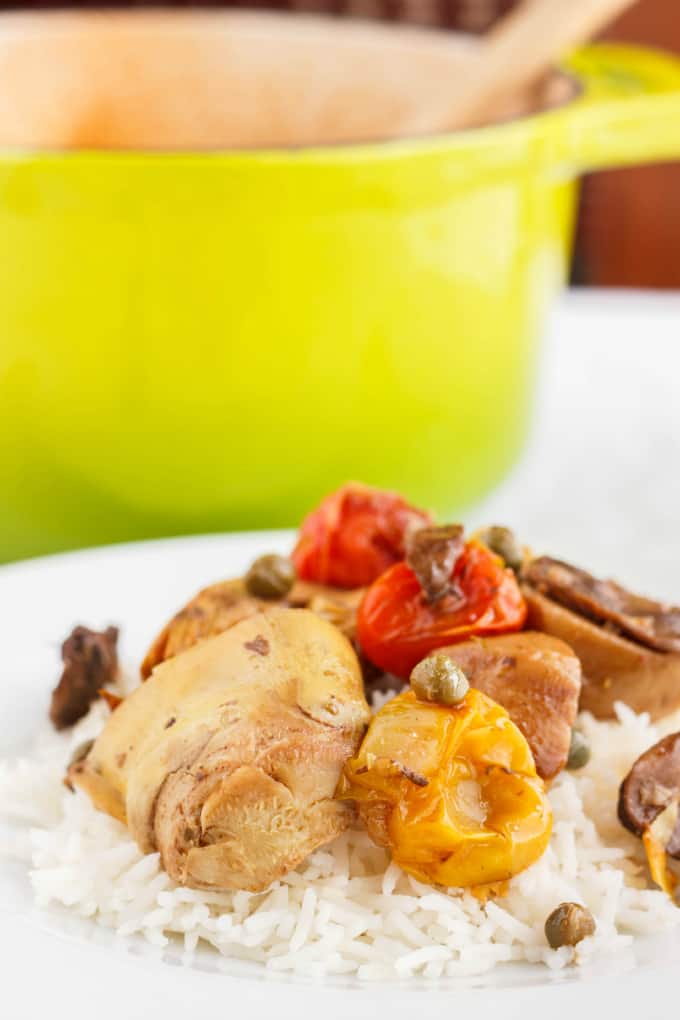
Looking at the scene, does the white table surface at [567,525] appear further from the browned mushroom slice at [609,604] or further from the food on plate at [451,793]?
the browned mushroom slice at [609,604]

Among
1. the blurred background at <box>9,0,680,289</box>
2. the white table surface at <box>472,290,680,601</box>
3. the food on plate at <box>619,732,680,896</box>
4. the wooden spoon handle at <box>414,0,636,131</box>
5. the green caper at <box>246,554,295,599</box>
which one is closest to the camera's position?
the food on plate at <box>619,732,680,896</box>

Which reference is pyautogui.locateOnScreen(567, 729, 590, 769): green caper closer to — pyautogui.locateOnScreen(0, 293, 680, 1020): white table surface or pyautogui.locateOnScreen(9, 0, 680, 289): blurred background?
pyautogui.locateOnScreen(0, 293, 680, 1020): white table surface

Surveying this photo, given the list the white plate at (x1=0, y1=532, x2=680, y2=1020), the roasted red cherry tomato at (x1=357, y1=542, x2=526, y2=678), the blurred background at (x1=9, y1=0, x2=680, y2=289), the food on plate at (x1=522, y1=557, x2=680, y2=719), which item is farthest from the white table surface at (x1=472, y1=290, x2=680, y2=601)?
the blurred background at (x1=9, y1=0, x2=680, y2=289)

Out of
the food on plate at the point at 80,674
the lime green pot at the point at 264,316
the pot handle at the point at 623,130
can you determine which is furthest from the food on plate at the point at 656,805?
the pot handle at the point at 623,130

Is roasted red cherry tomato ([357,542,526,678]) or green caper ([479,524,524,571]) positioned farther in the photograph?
green caper ([479,524,524,571])

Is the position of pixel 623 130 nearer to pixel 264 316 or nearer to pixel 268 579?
pixel 264 316

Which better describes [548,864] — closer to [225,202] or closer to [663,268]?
[225,202]

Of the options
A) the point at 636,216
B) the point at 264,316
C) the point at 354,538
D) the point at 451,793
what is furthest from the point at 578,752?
the point at 636,216
